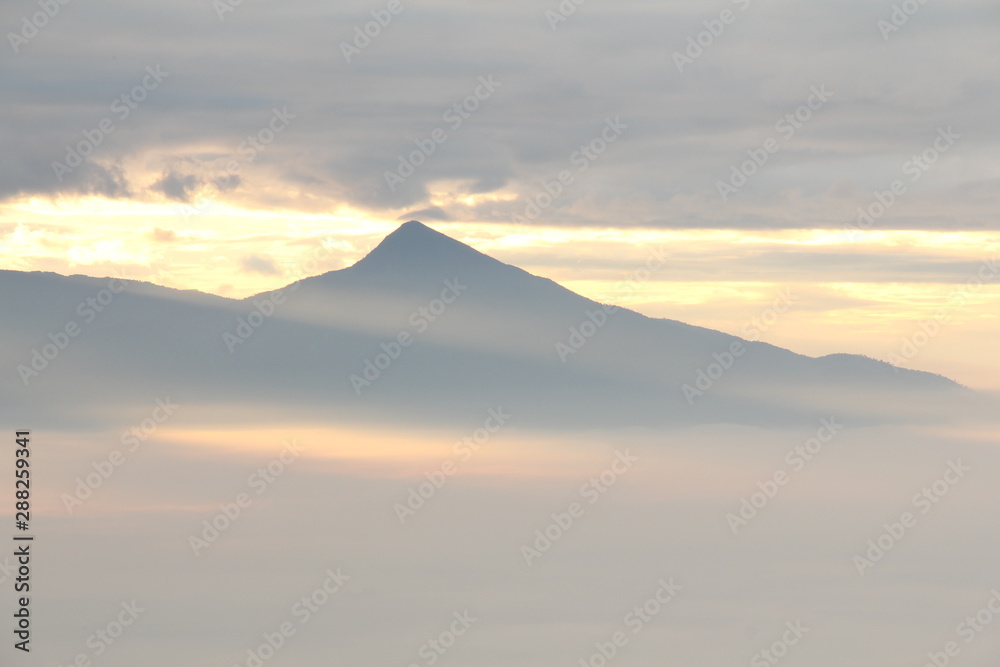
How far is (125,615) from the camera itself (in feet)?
349

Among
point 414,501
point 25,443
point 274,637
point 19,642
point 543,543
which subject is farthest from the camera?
point 274,637

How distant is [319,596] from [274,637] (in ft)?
95.1

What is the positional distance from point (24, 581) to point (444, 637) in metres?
111

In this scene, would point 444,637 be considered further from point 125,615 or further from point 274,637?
point 125,615

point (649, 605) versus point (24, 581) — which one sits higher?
point (24, 581)

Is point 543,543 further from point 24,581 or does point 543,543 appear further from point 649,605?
point 24,581

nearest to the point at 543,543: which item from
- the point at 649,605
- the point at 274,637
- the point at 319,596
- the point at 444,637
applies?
the point at 649,605

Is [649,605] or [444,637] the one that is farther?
[444,637]

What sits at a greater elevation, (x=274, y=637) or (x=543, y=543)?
(x=543, y=543)

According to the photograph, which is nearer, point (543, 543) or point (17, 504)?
point (17, 504)

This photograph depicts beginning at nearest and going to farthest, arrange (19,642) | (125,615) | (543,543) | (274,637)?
(19,642) < (125,615) < (543,543) < (274,637)

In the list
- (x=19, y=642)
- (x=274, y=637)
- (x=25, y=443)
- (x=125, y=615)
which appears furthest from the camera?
(x=274, y=637)

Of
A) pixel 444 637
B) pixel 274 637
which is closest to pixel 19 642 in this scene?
pixel 274 637

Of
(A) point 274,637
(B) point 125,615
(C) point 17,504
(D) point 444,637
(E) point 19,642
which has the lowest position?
(D) point 444,637
